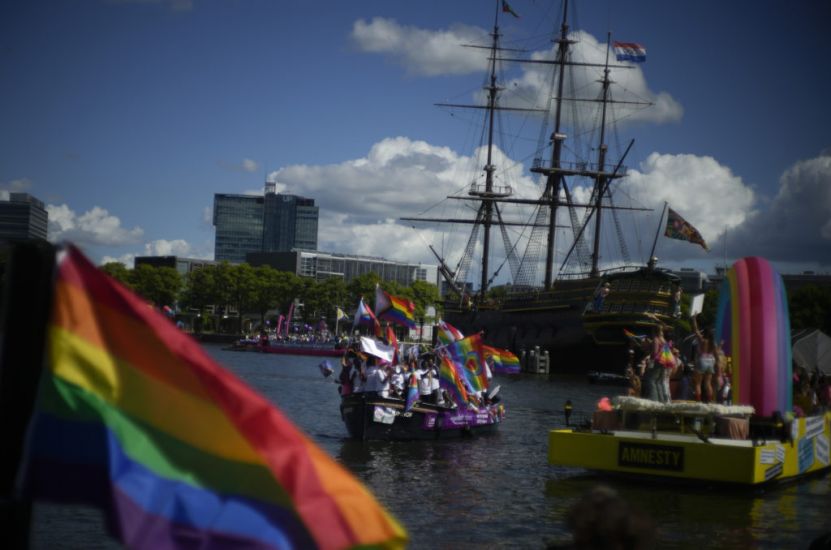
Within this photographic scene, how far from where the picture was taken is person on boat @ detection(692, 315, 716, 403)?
21359 millimetres

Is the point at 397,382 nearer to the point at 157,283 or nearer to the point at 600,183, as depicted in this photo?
the point at 600,183

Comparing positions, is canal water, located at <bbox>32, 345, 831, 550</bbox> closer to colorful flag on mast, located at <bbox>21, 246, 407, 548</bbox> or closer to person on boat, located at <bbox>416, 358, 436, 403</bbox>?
person on boat, located at <bbox>416, 358, 436, 403</bbox>

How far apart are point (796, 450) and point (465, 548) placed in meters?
9.30

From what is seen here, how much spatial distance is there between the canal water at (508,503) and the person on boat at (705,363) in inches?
92.7

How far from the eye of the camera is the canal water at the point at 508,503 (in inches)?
664

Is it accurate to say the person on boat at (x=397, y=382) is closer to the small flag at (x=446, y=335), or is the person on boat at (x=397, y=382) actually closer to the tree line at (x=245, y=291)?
the small flag at (x=446, y=335)

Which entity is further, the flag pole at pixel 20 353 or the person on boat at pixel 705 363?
the person on boat at pixel 705 363

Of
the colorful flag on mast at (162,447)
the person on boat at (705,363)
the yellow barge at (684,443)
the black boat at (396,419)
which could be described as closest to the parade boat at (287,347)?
the black boat at (396,419)

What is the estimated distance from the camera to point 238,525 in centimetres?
475

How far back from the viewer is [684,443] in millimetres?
20062

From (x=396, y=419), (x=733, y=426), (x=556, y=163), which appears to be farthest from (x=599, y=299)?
(x=733, y=426)

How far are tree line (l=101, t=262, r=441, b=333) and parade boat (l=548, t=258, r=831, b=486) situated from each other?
143 meters

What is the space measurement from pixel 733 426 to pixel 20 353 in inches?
685

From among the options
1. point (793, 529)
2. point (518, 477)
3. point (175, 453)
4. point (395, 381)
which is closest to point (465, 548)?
point (793, 529)
